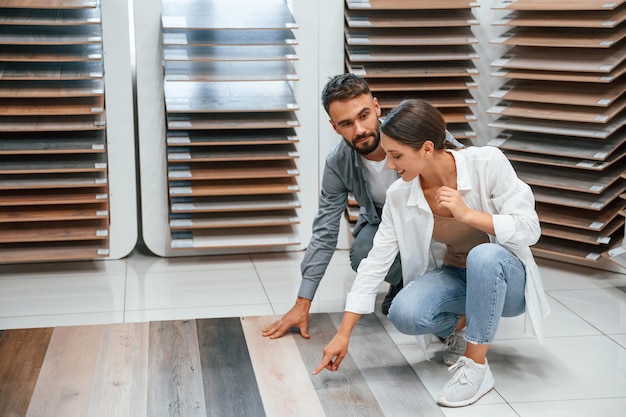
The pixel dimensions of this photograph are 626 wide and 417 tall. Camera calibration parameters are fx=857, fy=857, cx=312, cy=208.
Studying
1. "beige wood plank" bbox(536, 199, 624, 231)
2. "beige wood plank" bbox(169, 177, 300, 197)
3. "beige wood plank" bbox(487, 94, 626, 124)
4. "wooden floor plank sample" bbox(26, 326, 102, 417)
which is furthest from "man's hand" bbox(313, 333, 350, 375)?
"beige wood plank" bbox(487, 94, 626, 124)

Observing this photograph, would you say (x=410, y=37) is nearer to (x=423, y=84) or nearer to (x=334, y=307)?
(x=423, y=84)

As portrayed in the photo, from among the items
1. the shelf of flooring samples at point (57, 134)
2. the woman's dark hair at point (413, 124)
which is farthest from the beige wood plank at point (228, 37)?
the woman's dark hair at point (413, 124)

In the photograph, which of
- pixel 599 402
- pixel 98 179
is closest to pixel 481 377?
pixel 599 402

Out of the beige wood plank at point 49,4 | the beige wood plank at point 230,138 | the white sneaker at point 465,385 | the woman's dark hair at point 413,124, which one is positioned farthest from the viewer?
the beige wood plank at point 230,138

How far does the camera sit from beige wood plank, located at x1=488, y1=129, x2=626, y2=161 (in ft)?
13.1

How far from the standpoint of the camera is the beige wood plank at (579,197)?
3990 mm

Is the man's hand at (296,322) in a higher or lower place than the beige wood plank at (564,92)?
lower

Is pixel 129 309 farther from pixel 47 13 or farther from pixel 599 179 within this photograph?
pixel 599 179

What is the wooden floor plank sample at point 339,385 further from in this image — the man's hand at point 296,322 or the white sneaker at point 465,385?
the white sneaker at point 465,385

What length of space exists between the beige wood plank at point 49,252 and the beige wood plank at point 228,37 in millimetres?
1064

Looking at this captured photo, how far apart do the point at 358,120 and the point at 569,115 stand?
1.52m

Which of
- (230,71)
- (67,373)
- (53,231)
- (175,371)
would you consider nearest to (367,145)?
(175,371)

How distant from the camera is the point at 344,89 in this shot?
290 centimetres

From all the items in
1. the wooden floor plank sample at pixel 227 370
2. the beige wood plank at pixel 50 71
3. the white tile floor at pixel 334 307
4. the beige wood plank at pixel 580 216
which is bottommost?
the white tile floor at pixel 334 307
